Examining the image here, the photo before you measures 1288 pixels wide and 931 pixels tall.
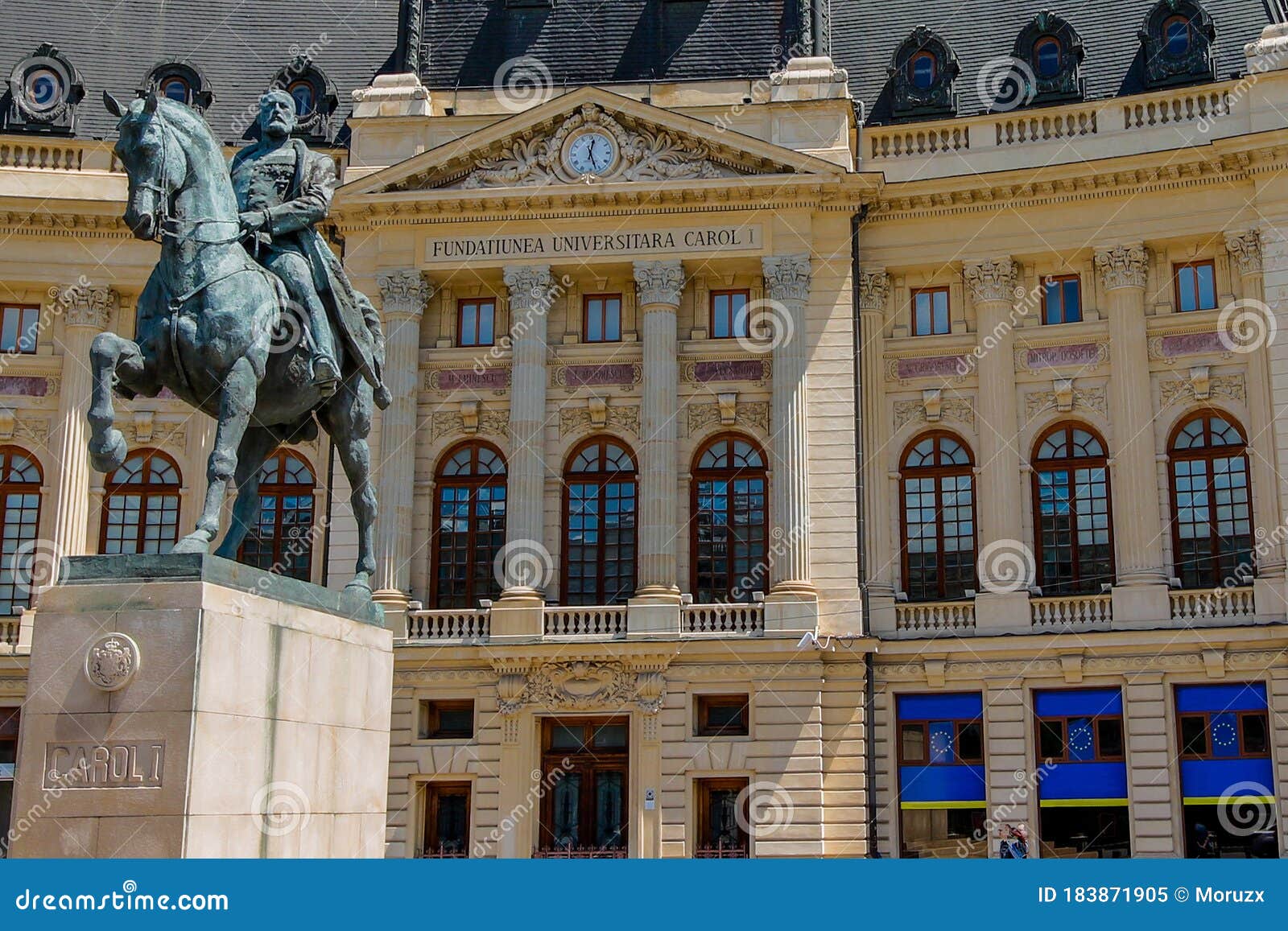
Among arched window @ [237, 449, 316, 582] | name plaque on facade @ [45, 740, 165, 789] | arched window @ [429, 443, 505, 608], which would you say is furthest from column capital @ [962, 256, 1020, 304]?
name plaque on facade @ [45, 740, 165, 789]

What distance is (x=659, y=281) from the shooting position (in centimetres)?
3394

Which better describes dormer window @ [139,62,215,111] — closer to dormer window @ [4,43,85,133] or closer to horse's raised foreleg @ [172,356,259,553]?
dormer window @ [4,43,85,133]

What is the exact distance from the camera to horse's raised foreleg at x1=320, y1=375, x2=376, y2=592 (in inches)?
538

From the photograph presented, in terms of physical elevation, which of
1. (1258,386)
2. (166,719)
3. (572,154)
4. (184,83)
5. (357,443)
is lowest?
(166,719)

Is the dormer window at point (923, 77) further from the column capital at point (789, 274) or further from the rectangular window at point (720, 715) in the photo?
the rectangular window at point (720, 715)

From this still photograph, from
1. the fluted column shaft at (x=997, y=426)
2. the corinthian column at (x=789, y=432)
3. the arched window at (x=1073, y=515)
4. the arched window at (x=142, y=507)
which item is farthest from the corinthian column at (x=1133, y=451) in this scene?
the arched window at (x=142, y=507)

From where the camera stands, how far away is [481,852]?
31656 millimetres

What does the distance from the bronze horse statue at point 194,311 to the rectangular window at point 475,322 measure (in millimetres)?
22449

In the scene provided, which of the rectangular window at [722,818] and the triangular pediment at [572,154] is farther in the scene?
the triangular pediment at [572,154]

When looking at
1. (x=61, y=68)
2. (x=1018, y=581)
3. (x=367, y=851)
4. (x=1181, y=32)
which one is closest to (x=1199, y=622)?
(x=1018, y=581)

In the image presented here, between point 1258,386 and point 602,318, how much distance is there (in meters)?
13.1

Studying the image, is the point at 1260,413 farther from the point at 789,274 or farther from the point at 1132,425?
the point at 789,274

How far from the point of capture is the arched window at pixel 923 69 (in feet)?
117

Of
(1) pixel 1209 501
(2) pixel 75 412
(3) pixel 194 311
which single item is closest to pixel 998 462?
(1) pixel 1209 501
